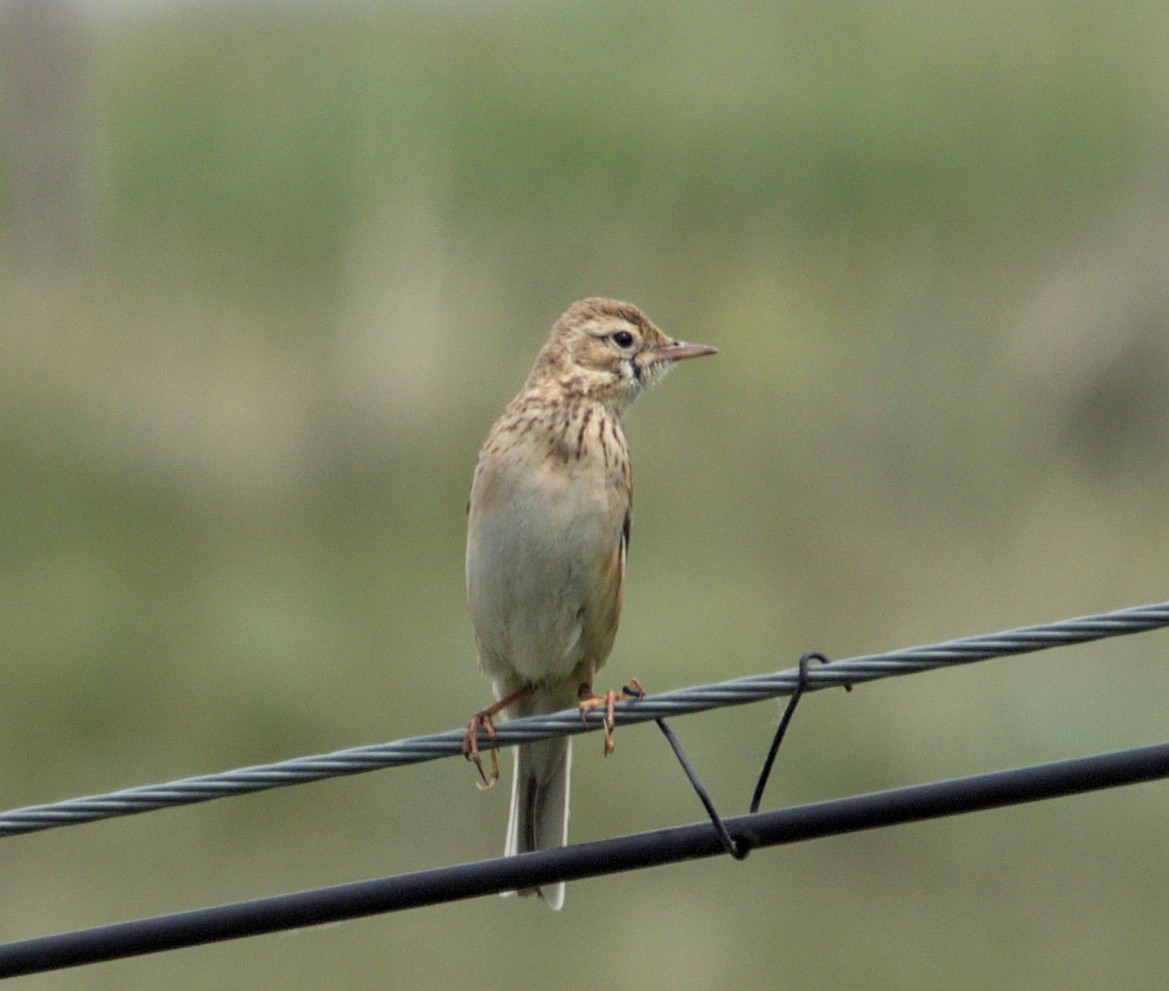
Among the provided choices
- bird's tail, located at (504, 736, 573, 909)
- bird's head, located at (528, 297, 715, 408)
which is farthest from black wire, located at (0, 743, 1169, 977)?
bird's head, located at (528, 297, 715, 408)

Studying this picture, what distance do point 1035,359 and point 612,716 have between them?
18.5 meters

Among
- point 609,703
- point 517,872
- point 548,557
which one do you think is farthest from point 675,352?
point 517,872

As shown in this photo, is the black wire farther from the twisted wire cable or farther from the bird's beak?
the bird's beak

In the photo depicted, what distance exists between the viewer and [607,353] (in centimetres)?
Answer: 768

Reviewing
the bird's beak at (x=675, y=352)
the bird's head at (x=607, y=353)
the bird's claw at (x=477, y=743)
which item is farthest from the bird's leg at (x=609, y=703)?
the bird's beak at (x=675, y=352)

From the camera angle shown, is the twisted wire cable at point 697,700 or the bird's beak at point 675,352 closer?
the twisted wire cable at point 697,700

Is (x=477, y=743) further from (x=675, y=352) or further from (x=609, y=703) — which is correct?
(x=675, y=352)

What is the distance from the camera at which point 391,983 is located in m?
16.4

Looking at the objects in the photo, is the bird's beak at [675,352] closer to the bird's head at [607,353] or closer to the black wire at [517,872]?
the bird's head at [607,353]

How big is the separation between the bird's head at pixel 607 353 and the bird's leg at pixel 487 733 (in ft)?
3.34

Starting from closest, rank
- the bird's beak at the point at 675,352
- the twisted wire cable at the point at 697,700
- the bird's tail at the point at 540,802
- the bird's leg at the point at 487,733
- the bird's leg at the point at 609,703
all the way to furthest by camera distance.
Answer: the twisted wire cable at the point at 697,700, the bird's leg at the point at 609,703, the bird's leg at the point at 487,733, the bird's tail at the point at 540,802, the bird's beak at the point at 675,352

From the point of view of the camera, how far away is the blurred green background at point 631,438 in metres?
17.3

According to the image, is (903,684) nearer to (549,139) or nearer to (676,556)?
(676,556)

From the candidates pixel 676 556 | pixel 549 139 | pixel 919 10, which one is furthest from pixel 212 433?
pixel 919 10
